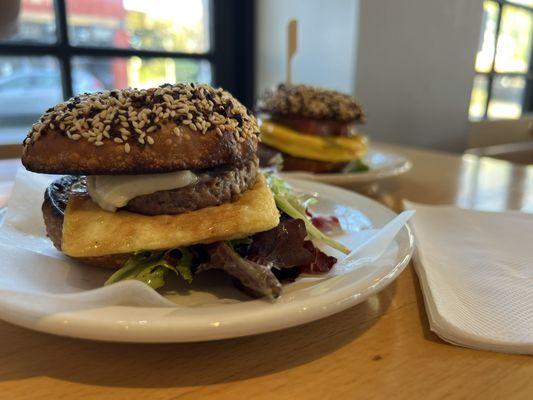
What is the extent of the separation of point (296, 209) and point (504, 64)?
5.25 metres

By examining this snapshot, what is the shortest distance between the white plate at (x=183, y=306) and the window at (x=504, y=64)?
4.57 metres

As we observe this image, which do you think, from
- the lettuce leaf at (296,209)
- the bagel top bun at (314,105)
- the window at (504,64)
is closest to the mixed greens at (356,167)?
the bagel top bun at (314,105)

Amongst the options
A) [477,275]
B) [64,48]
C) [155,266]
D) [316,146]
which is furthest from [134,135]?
[64,48]

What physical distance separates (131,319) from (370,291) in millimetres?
374

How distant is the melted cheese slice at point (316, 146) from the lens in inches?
75.1

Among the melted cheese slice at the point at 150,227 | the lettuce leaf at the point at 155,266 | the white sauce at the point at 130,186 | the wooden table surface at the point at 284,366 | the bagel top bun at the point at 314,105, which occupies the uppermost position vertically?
the bagel top bun at the point at 314,105

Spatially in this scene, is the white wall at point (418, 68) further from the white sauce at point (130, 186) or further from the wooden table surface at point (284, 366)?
the wooden table surface at point (284, 366)

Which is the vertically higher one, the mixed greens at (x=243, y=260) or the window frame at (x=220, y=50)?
the window frame at (x=220, y=50)

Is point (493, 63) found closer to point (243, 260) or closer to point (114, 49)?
point (114, 49)

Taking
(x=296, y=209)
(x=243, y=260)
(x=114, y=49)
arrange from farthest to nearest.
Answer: (x=114, y=49), (x=296, y=209), (x=243, y=260)

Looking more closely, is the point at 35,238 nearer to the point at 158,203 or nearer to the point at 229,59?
the point at 158,203

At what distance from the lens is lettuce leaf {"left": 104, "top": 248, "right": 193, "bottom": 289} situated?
80 centimetres

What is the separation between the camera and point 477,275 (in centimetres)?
94

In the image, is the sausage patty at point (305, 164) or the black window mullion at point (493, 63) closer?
the sausage patty at point (305, 164)
